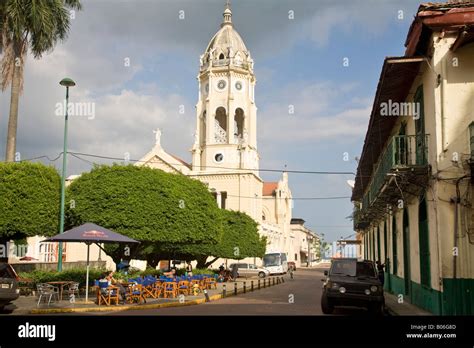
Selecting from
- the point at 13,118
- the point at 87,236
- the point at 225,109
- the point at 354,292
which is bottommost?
the point at 354,292

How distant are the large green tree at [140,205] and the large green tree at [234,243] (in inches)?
488

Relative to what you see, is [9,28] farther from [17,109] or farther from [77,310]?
[77,310]

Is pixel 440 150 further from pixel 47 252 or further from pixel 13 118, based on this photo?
pixel 47 252

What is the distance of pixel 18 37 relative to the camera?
25.0 meters

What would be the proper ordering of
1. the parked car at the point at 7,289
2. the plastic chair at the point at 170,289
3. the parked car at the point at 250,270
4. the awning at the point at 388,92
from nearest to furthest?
the parked car at the point at 7,289 → the awning at the point at 388,92 → the plastic chair at the point at 170,289 → the parked car at the point at 250,270

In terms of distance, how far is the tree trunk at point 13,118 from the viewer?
79.4 ft

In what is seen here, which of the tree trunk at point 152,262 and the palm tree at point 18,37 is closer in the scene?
the palm tree at point 18,37

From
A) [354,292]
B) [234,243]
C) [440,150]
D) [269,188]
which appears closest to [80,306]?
[354,292]

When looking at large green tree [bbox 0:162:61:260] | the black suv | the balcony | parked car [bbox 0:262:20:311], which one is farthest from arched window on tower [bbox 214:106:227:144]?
parked car [bbox 0:262:20:311]

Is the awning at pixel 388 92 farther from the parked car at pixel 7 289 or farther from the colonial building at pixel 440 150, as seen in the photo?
the parked car at pixel 7 289

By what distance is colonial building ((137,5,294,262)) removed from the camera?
6288 cm

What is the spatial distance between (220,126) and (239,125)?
2.63m

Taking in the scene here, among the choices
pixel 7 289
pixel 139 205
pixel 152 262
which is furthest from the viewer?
pixel 152 262

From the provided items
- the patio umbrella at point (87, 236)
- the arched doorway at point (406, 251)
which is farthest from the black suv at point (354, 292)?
the patio umbrella at point (87, 236)
